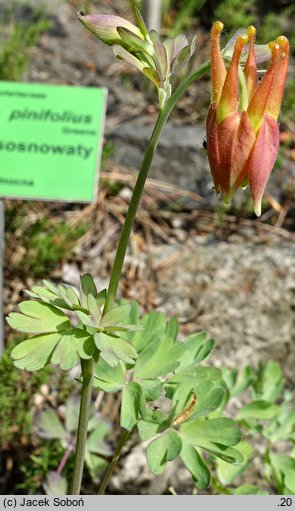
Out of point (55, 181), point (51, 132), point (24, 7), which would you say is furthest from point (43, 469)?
point (24, 7)

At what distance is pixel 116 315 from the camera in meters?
0.95

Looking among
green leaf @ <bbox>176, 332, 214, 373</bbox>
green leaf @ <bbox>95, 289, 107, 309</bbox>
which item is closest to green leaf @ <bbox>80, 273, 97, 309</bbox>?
green leaf @ <bbox>95, 289, 107, 309</bbox>

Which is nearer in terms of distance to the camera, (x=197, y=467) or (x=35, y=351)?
(x=35, y=351)

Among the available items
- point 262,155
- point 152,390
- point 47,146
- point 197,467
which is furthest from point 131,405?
point 47,146

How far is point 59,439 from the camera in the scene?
58.5 inches

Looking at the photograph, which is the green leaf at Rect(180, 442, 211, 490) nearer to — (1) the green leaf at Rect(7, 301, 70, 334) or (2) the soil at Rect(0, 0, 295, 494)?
(1) the green leaf at Rect(7, 301, 70, 334)

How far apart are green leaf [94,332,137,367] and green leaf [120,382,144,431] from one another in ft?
0.45

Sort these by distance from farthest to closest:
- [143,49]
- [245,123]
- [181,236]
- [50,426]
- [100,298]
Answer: [181,236] < [50,426] < [100,298] < [143,49] < [245,123]

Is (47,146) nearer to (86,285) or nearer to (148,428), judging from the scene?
(86,285)

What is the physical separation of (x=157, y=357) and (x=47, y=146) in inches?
31.7

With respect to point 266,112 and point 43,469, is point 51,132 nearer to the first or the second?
point 43,469

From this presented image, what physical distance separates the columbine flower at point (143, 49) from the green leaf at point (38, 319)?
0.34 meters

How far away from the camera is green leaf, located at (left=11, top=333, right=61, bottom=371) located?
0.92 m

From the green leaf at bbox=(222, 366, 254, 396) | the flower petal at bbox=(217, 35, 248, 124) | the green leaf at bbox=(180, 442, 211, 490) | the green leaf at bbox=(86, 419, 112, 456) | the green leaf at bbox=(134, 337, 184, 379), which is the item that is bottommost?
the green leaf at bbox=(86, 419, 112, 456)
